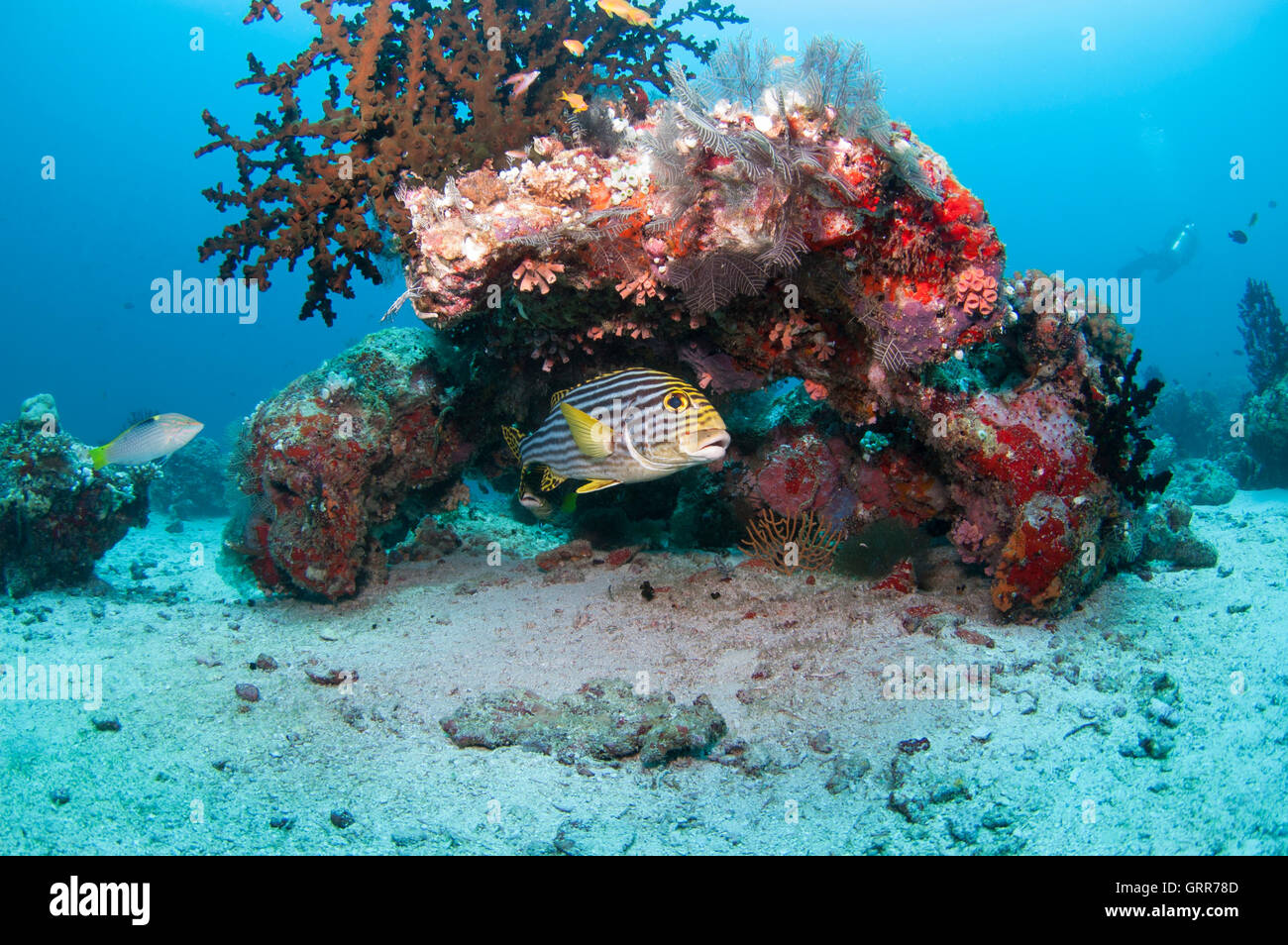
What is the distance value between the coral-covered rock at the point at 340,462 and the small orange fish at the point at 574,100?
106 inches

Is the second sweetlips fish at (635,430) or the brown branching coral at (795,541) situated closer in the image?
the second sweetlips fish at (635,430)

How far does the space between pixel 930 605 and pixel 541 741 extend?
3.29 m

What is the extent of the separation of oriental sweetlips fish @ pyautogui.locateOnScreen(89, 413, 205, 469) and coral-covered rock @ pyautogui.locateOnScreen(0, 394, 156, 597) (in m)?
1.85

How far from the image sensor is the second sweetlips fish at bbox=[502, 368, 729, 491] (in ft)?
10.1

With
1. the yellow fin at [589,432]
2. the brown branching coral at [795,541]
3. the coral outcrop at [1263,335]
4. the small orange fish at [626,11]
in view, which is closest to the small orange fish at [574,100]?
the small orange fish at [626,11]

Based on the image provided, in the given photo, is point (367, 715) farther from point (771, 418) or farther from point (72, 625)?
point (771, 418)

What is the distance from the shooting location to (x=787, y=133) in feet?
11.0

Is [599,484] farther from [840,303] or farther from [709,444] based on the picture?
[840,303]

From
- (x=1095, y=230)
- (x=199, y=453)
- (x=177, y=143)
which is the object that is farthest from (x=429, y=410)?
(x=1095, y=230)

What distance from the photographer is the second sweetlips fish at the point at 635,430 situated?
3.08 metres

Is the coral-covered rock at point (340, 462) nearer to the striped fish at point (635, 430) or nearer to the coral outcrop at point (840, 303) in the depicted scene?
the coral outcrop at point (840, 303)

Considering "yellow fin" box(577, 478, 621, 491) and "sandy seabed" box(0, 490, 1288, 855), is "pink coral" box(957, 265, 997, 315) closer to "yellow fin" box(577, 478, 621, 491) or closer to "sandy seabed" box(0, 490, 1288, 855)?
"sandy seabed" box(0, 490, 1288, 855)

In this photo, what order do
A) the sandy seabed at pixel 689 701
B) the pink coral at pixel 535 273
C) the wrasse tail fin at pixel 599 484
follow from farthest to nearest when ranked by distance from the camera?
the pink coral at pixel 535 273 → the wrasse tail fin at pixel 599 484 → the sandy seabed at pixel 689 701

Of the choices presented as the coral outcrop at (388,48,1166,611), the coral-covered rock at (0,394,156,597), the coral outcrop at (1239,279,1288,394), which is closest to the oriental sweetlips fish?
the coral-covered rock at (0,394,156,597)
